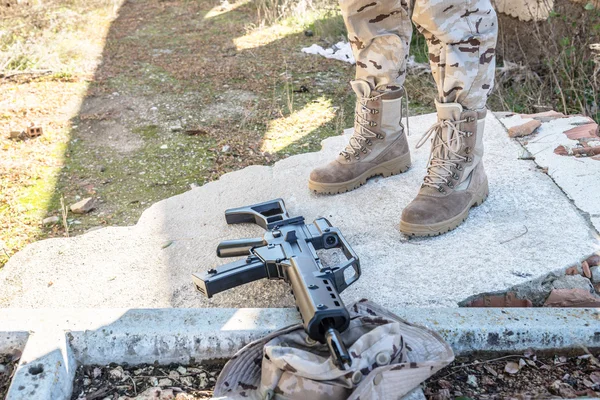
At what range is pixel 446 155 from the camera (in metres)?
2.27

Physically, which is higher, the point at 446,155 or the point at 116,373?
the point at 446,155

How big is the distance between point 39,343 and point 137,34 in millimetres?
4914

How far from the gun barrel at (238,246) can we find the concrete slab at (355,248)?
0.12m

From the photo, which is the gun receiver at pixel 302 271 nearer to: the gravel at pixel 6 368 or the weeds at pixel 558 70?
the gravel at pixel 6 368

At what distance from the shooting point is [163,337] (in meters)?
1.67

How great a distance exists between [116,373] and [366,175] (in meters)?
1.33

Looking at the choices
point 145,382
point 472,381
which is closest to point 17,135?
point 145,382

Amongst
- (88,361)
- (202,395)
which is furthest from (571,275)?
(88,361)

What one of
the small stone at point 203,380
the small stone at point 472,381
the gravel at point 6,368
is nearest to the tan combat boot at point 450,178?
the small stone at point 472,381

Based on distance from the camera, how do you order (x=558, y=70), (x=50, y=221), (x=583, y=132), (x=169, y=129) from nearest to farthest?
(x=583, y=132), (x=50, y=221), (x=558, y=70), (x=169, y=129)

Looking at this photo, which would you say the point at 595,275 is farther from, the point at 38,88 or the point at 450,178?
the point at 38,88

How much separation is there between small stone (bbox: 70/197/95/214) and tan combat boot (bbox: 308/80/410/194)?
46.8 inches

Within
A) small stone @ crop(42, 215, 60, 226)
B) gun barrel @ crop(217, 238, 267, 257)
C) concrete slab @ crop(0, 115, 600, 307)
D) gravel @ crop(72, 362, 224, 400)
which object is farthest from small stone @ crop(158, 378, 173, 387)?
small stone @ crop(42, 215, 60, 226)

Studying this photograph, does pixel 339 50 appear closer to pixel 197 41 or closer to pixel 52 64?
pixel 197 41
